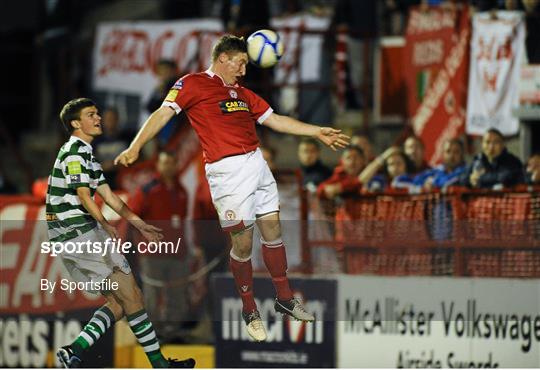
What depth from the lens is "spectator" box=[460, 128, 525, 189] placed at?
14984 mm

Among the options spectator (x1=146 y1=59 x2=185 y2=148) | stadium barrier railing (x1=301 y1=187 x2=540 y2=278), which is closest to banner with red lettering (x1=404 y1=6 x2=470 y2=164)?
stadium barrier railing (x1=301 y1=187 x2=540 y2=278)

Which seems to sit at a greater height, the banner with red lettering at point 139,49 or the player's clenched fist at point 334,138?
the player's clenched fist at point 334,138

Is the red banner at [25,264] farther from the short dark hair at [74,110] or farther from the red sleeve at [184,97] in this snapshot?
the red sleeve at [184,97]

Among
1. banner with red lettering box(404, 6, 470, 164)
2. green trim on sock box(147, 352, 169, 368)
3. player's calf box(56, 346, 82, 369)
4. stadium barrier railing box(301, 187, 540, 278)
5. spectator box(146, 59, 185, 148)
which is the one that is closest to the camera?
player's calf box(56, 346, 82, 369)

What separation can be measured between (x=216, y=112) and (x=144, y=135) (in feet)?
1.71

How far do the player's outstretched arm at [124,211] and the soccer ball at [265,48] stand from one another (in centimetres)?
136

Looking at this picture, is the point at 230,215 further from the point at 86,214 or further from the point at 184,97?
the point at 86,214

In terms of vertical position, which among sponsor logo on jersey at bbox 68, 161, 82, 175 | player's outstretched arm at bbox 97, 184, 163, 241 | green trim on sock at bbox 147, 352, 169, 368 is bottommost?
green trim on sock at bbox 147, 352, 169, 368

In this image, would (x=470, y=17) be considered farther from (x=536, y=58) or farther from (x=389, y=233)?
(x=389, y=233)

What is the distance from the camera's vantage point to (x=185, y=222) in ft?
45.9

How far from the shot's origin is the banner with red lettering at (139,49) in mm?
20578

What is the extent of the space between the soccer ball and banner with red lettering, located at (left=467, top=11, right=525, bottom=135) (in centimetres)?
608

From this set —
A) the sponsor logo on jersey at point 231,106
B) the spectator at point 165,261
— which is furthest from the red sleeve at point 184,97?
the spectator at point 165,261

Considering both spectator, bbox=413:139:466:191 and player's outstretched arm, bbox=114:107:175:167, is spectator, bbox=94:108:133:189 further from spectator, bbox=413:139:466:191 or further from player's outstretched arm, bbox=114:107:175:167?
player's outstretched arm, bbox=114:107:175:167
